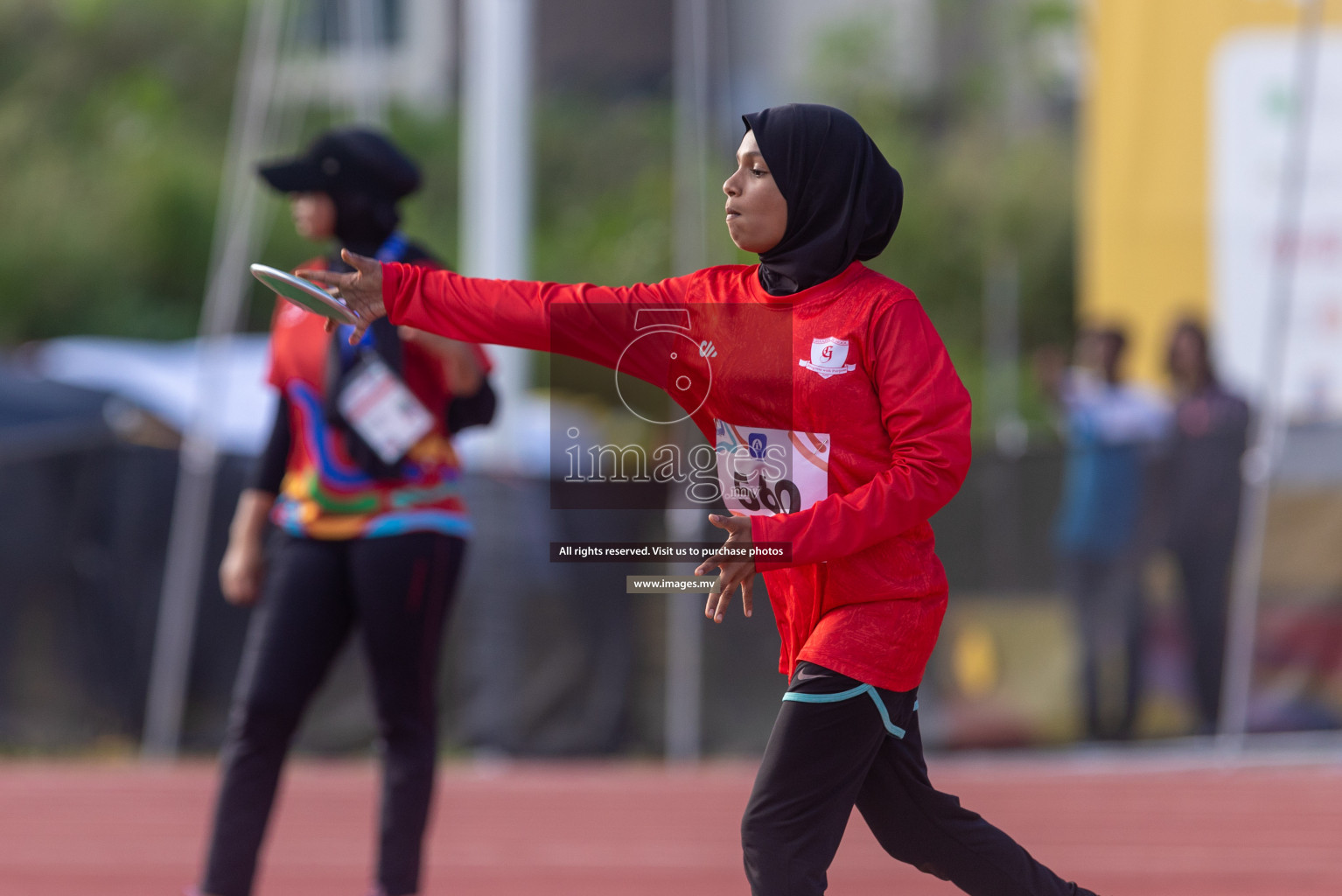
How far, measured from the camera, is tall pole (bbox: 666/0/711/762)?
7867mm

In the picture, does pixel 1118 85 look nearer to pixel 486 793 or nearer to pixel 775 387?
pixel 486 793

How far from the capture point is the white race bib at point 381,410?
13.2 ft

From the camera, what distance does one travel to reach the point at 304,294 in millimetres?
2779

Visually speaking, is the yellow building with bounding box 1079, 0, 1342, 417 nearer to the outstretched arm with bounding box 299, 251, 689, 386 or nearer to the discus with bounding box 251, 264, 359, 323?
the outstretched arm with bounding box 299, 251, 689, 386

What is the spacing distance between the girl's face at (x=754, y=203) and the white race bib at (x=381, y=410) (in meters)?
1.43

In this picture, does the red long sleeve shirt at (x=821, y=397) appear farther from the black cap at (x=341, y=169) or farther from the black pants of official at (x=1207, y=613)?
the black pants of official at (x=1207, y=613)

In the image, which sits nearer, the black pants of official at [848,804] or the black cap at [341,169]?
the black pants of official at [848,804]

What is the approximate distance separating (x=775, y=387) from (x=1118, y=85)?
7.46 metres

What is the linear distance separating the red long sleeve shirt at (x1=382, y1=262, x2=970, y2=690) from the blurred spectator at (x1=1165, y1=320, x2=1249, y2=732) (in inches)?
193

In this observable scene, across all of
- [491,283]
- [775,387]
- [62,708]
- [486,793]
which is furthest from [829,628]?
[62,708]

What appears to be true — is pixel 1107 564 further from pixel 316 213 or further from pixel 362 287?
pixel 362 287

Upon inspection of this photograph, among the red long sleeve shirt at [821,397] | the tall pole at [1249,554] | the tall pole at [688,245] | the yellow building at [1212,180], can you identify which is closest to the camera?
the red long sleeve shirt at [821,397]

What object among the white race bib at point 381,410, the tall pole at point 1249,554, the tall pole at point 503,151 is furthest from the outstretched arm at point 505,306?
the tall pole at point 503,151

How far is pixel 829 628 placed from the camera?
2.86 meters
